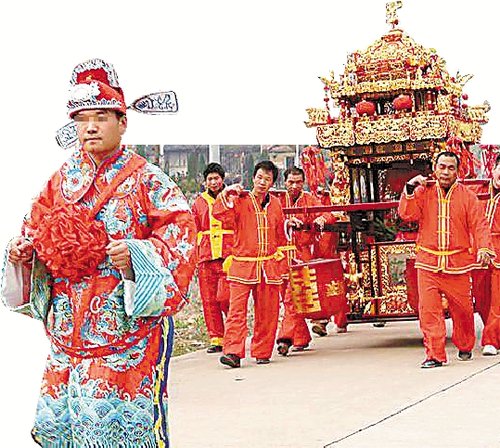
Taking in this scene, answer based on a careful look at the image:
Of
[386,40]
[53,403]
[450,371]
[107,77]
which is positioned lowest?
[450,371]

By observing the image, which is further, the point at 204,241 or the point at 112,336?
the point at 204,241

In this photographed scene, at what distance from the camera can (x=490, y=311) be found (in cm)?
940

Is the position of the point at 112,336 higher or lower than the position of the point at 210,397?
higher

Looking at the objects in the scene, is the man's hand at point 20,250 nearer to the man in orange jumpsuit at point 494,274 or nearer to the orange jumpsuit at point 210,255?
the man in orange jumpsuit at point 494,274

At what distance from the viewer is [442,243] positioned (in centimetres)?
872

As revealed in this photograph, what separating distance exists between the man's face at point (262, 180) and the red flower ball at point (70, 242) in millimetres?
4842

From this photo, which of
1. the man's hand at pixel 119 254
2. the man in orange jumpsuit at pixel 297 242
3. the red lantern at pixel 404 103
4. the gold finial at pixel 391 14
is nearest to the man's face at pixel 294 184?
the man in orange jumpsuit at pixel 297 242

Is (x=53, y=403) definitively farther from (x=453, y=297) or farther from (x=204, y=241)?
(x=204, y=241)

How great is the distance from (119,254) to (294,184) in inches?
250

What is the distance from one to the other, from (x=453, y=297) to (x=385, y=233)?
1.60 metres

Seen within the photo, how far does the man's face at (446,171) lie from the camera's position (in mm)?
8695

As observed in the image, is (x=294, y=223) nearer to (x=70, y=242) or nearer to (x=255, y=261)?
(x=255, y=261)

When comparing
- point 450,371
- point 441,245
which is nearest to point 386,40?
point 441,245


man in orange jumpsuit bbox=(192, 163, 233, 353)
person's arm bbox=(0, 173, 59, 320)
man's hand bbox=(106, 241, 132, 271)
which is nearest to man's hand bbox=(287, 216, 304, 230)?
man in orange jumpsuit bbox=(192, 163, 233, 353)
